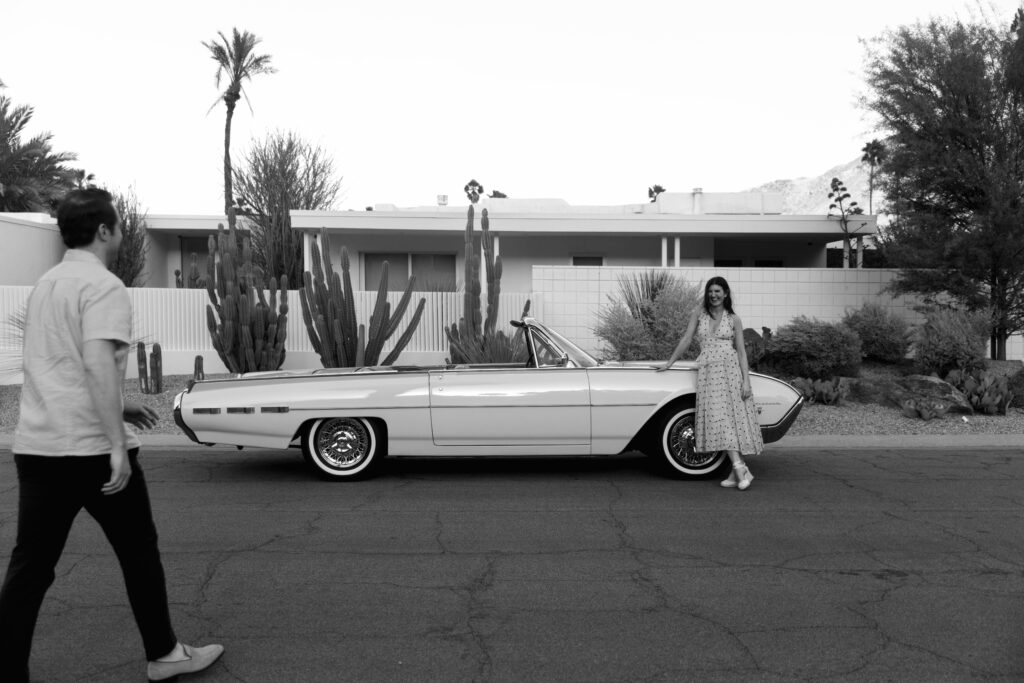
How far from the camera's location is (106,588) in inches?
207

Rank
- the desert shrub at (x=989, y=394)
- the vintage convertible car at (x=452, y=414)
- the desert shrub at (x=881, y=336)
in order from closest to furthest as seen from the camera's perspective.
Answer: the vintage convertible car at (x=452, y=414)
the desert shrub at (x=989, y=394)
the desert shrub at (x=881, y=336)

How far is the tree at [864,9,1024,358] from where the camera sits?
15.2m

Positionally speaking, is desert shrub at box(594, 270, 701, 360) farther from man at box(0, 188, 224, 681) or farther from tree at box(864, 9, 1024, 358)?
man at box(0, 188, 224, 681)

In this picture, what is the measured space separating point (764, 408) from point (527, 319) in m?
2.30

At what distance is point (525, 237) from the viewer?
2206 centimetres

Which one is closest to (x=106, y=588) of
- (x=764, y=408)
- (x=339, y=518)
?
(x=339, y=518)

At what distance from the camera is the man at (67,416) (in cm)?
344

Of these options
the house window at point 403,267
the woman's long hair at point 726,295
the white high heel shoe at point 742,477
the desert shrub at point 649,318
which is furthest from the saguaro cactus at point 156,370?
the white high heel shoe at point 742,477

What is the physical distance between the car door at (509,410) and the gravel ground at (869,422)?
15.9 ft

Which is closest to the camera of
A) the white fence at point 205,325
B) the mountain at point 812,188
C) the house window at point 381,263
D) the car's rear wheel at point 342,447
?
the car's rear wheel at point 342,447

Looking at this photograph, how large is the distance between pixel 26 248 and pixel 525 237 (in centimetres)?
1081

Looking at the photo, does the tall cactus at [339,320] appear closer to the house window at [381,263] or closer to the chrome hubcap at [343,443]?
the chrome hubcap at [343,443]

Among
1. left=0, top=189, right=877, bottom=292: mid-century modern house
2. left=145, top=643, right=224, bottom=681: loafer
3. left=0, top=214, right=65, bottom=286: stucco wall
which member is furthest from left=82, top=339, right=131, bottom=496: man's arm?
left=0, top=214, right=65, bottom=286: stucco wall

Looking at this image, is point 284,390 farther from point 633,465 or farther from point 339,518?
point 633,465
